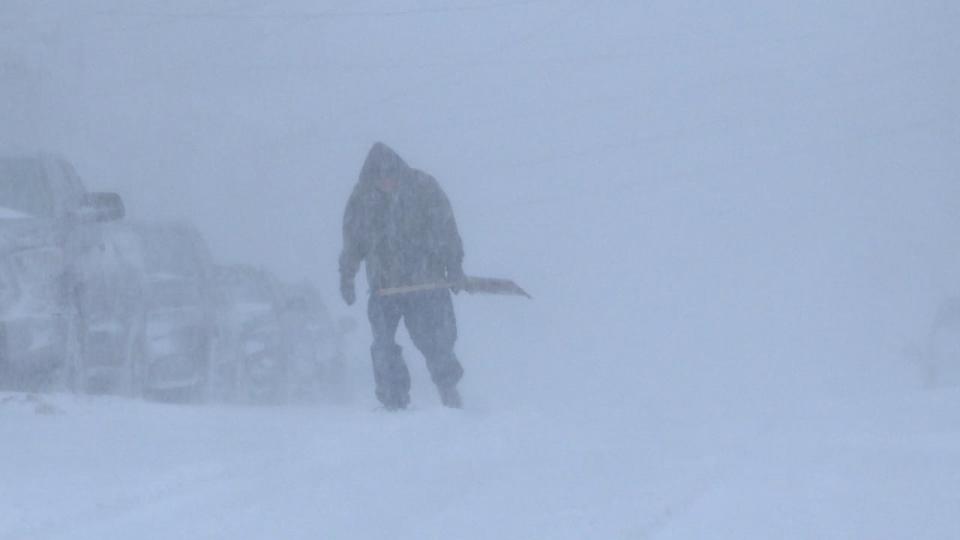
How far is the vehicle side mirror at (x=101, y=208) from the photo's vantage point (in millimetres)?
8180

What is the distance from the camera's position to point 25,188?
8.99 m

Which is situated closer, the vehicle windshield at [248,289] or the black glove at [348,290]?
the black glove at [348,290]

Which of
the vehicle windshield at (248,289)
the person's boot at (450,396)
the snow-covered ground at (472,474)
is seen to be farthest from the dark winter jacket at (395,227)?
the vehicle windshield at (248,289)

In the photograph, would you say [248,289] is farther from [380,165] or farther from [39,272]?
[380,165]

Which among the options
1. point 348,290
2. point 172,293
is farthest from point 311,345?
point 348,290

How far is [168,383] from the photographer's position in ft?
27.6

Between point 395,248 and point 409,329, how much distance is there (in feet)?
1.63

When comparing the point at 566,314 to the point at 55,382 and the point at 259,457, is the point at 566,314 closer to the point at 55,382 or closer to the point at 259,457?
the point at 55,382

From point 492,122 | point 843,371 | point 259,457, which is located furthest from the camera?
point 492,122

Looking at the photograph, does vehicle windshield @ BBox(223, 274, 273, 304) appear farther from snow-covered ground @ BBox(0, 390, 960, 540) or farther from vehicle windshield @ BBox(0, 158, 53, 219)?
snow-covered ground @ BBox(0, 390, 960, 540)

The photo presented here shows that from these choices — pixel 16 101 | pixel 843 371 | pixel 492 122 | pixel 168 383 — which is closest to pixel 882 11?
pixel 492 122

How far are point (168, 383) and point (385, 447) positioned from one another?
3.24m

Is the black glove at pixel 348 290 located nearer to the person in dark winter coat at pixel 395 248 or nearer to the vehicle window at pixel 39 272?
the person in dark winter coat at pixel 395 248

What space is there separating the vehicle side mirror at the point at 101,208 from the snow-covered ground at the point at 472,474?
6.21ft
